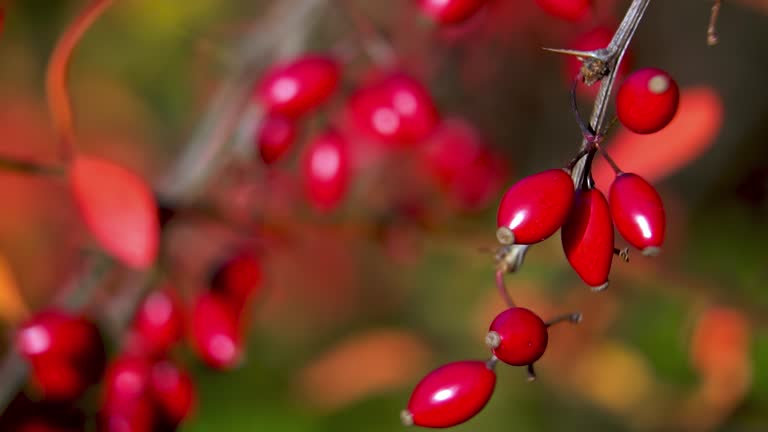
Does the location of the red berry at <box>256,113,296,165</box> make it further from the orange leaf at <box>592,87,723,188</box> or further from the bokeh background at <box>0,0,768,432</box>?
the orange leaf at <box>592,87,723,188</box>

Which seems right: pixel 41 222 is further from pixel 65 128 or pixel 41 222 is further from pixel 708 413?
pixel 708 413

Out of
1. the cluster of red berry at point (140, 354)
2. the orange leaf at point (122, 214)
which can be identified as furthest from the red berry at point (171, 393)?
the orange leaf at point (122, 214)

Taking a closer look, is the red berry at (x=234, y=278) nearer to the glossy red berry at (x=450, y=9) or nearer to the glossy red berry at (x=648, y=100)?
the glossy red berry at (x=450, y=9)

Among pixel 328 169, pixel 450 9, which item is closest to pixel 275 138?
pixel 328 169

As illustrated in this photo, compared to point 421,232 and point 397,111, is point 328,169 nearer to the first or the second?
point 397,111

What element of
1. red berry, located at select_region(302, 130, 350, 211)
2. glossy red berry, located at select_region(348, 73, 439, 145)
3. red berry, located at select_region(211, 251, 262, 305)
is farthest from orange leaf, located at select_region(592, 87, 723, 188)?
red berry, located at select_region(211, 251, 262, 305)
